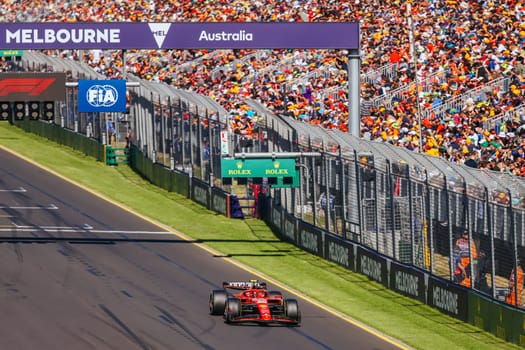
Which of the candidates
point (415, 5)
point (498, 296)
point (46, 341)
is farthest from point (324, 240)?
point (415, 5)

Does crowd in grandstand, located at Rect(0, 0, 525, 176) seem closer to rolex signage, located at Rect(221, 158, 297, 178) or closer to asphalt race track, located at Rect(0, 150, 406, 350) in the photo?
rolex signage, located at Rect(221, 158, 297, 178)

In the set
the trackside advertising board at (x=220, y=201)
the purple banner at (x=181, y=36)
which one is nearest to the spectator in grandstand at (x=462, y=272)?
the purple banner at (x=181, y=36)

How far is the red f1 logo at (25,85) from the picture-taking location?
38.5 meters

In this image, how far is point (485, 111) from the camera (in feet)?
151

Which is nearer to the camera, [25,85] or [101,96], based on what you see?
[25,85]

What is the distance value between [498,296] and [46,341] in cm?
975

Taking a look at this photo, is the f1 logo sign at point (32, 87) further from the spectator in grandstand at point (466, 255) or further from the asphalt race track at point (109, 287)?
→ the spectator in grandstand at point (466, 255)

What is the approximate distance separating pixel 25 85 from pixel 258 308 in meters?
12.9

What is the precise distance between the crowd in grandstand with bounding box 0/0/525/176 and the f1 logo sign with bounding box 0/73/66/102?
450 inches

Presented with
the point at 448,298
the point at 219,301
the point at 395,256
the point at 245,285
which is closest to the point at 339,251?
the point at 395,256

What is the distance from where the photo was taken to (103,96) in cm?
4534

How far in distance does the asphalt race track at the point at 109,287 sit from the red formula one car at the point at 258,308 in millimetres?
257

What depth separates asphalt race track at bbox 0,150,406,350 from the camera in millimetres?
27859

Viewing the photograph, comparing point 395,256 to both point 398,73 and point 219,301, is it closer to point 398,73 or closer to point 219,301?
point 219,301
